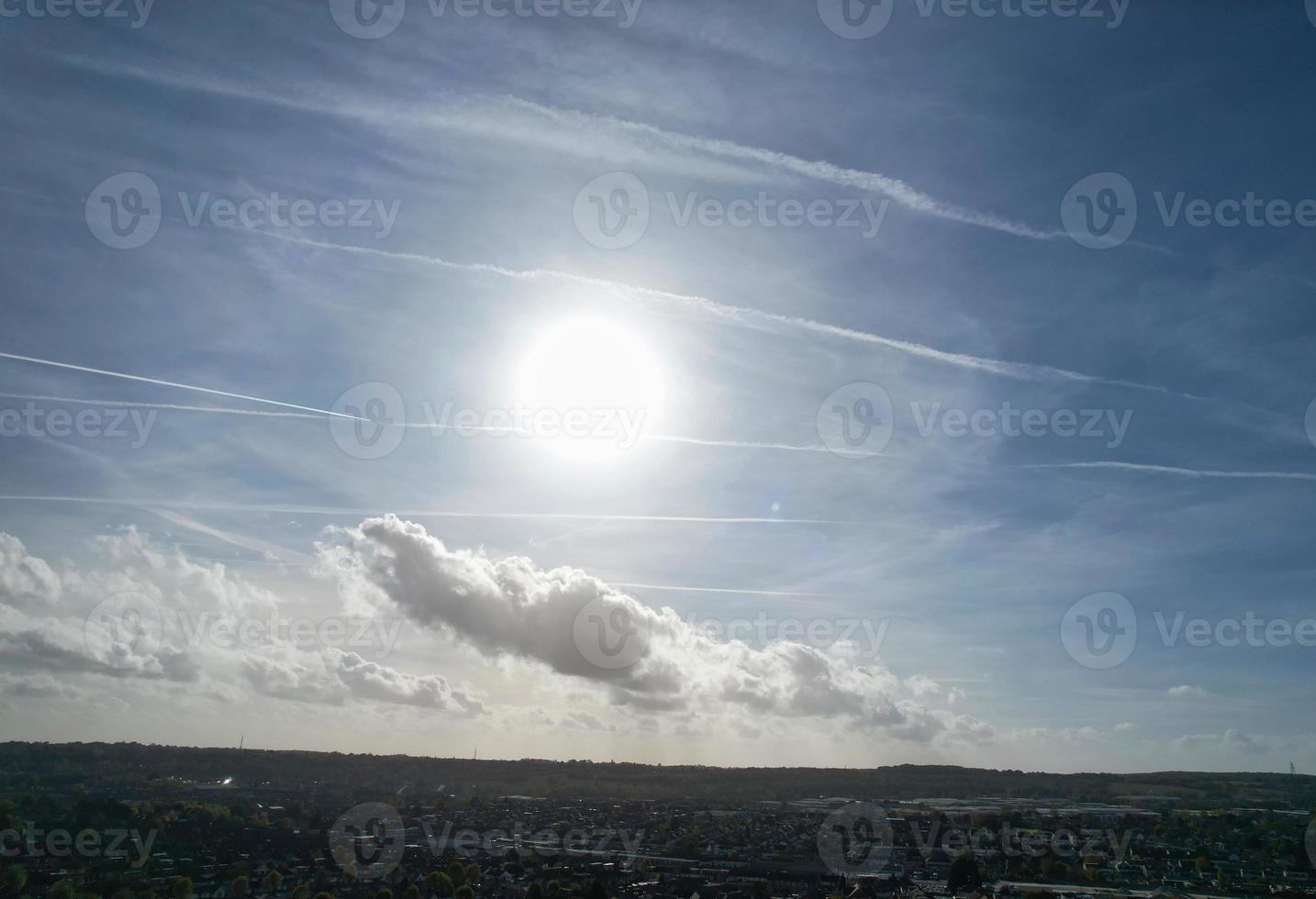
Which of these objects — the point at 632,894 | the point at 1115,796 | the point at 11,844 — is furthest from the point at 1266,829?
the point at 11,844

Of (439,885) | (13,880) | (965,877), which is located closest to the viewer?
(13,880)

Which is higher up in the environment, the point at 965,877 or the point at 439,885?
the point at 965,877

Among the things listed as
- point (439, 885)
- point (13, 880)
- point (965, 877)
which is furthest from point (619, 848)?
point (13, 880)

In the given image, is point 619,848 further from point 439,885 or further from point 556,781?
point 556,781

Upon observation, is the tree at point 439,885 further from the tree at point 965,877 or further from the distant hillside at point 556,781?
the distant hillside at point 556,781

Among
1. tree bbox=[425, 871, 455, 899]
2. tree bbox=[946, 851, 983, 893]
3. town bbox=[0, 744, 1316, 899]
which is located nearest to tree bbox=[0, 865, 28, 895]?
town bbox=[0, 744, 1316, 899]

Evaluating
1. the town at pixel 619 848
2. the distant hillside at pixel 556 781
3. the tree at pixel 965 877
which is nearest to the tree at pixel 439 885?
the town at pixel 619 848

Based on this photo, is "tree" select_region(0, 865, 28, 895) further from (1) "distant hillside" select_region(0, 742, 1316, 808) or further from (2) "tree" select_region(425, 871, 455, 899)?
(1) "distant hillside" select_region(0, 742, 1316, 808)

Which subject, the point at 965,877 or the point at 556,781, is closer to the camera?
the point at 965,877
